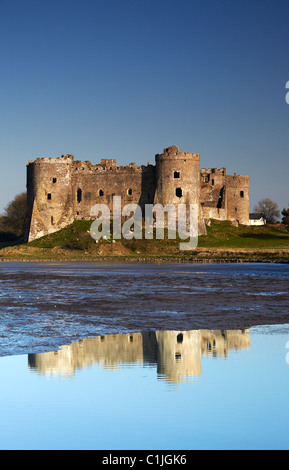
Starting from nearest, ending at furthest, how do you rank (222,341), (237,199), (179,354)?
(179,354), (222,341), (237,199)

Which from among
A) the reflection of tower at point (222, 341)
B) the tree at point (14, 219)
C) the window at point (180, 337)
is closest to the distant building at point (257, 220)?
the tree at point (14, 219)

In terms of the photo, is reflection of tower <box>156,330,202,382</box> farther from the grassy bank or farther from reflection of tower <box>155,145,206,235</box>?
reflection of tower <box>155,145,206,235</box>

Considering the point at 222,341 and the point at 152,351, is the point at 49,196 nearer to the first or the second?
the point at 222,341

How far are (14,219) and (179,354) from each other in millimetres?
69293

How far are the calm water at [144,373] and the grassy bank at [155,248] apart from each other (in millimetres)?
28264

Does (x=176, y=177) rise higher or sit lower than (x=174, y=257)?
higher

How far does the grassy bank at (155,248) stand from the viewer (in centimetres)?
4919

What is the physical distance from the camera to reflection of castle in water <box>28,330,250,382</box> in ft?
35.5

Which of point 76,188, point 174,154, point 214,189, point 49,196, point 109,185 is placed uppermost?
point 174,154

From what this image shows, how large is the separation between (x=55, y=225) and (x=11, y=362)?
5234 cm

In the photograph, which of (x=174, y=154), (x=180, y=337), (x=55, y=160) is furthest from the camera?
(x=55, y=160)

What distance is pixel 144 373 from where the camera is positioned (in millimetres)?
10375

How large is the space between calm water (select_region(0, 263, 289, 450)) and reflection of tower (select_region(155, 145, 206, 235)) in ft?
127

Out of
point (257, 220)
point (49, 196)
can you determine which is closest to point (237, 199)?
point (257, 220)
